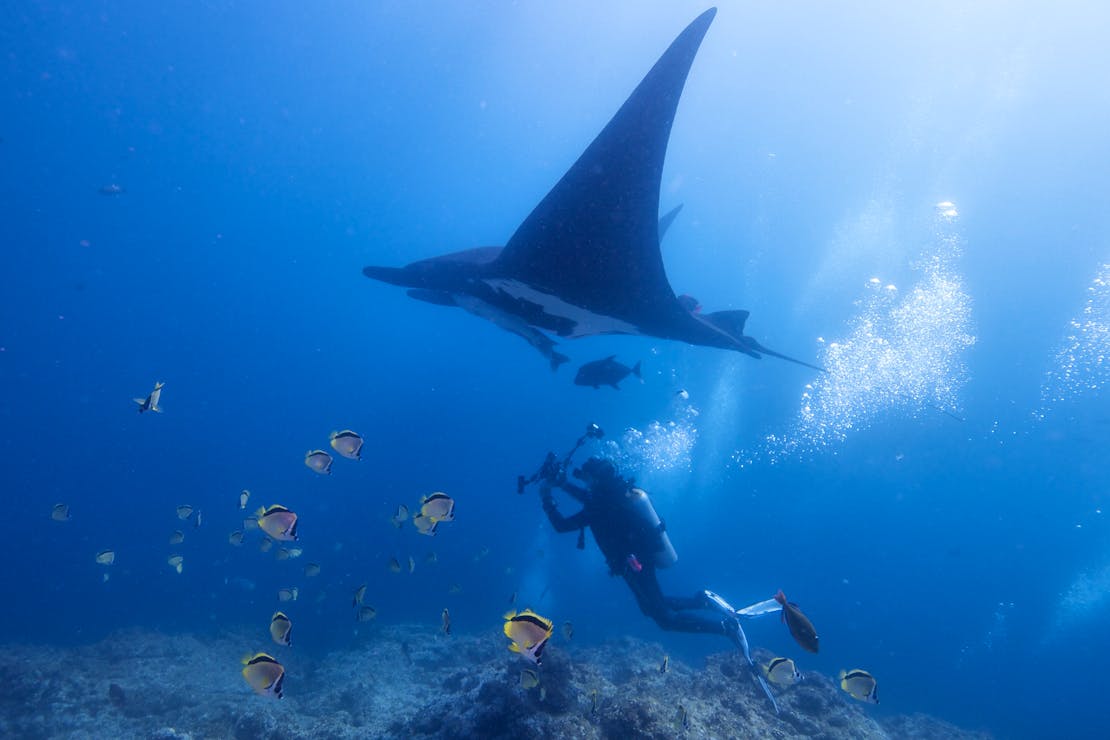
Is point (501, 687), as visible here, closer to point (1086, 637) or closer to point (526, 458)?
point (526, 458)

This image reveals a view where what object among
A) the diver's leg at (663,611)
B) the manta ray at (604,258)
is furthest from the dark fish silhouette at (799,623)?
the diver's leg at (663,611)

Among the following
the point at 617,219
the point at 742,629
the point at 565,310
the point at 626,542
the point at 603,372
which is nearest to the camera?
the point at 617,219

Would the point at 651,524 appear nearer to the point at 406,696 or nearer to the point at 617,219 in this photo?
the point at 617,219

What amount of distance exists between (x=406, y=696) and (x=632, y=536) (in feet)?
23.8

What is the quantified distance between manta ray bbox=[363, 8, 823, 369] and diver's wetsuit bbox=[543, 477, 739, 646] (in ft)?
9.08

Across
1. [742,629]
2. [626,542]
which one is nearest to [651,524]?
[626,542]

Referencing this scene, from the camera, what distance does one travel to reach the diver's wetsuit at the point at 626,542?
8547mm

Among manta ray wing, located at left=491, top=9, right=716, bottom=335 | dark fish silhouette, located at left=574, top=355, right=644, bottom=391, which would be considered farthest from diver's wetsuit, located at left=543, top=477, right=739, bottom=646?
manta ray wing, located at left=491, top=9, right=716, bottom=335

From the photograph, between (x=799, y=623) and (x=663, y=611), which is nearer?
(x=799, y=623)

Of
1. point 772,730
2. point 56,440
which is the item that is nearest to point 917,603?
point 772,730

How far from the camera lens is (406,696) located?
12.0 metres

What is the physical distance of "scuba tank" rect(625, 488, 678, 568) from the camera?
28.2 feet

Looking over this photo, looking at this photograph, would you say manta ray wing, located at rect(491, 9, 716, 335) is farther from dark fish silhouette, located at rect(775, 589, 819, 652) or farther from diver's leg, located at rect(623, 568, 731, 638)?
diver's leg, located at rect(623, 568, 731, 638)

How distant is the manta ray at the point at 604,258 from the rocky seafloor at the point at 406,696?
166 inches
